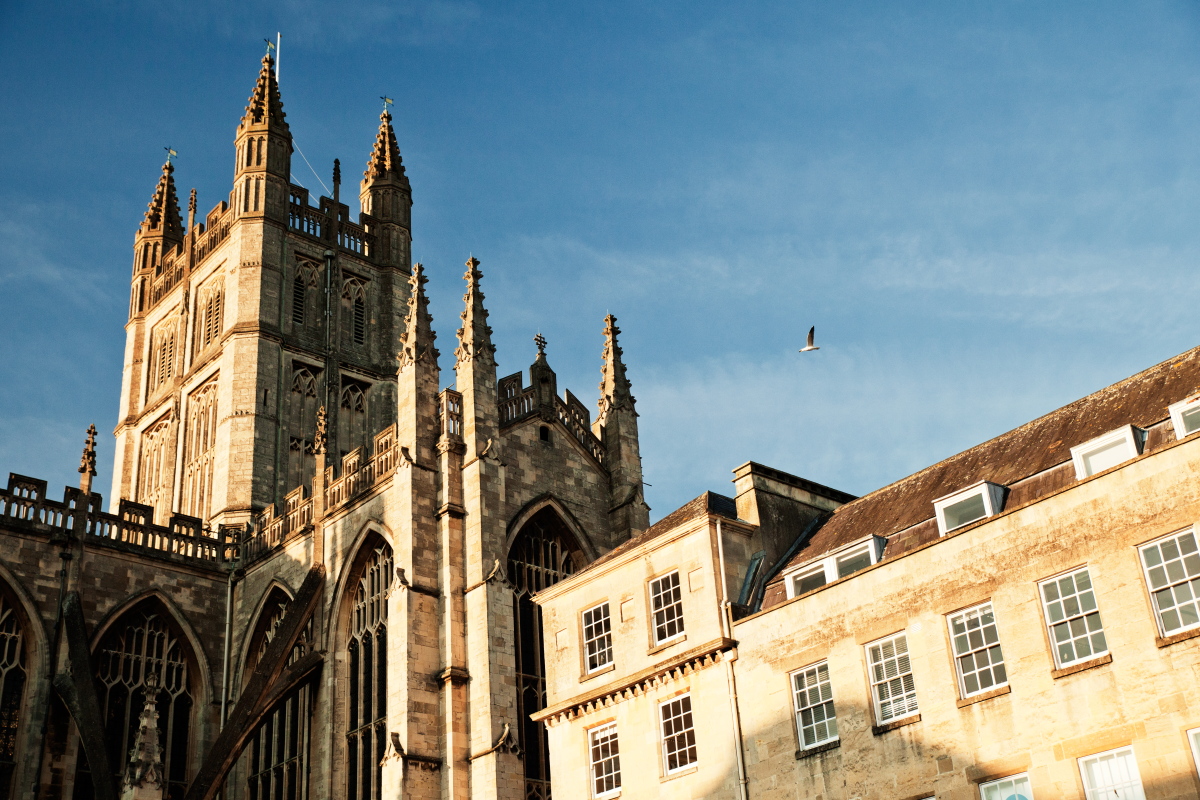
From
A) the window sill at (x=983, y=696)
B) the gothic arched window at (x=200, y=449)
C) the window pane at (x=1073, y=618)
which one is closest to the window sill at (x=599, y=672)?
the window sill at (x=983, y=696)

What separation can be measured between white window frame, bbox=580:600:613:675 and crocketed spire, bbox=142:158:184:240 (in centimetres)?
3594

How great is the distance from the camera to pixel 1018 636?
19.3m

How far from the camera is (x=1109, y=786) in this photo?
17.7 metres

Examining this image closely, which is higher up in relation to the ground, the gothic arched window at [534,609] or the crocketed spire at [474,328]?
the crocketed spire at [474,328]

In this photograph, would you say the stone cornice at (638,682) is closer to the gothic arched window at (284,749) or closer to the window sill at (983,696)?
the window sill at (983,696)

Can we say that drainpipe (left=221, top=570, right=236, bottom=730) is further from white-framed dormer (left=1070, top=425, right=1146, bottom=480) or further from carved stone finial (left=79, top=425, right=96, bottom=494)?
white-framed dormer (left=1070, top=425, right=1146, bottom=480)

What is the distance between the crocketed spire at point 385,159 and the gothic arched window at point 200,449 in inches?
443

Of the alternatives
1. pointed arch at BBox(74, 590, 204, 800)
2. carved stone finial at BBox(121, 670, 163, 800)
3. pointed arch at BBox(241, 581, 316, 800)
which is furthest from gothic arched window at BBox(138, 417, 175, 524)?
carved stone finial at BBox(121, 670, 163, 800)

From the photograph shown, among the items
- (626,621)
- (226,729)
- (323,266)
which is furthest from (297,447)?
(626,621)

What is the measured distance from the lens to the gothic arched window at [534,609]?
30.5 metres

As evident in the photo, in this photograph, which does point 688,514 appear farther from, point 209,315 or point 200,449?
point 209,315

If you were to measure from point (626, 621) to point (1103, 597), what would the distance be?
→ 30.5 ft

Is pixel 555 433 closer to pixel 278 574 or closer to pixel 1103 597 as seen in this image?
pixel 278 574

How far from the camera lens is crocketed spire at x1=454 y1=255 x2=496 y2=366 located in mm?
34500
